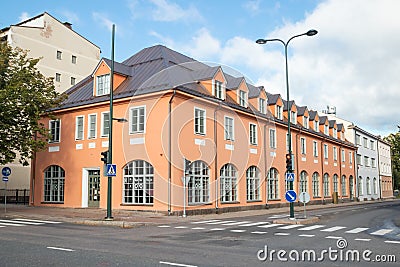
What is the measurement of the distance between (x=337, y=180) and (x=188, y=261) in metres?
43.7

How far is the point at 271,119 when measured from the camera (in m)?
34.8

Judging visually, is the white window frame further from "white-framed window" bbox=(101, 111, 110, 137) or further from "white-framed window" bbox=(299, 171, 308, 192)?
"white-framed window" bbox=(299, 171, 308, 192)

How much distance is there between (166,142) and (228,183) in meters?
6.55

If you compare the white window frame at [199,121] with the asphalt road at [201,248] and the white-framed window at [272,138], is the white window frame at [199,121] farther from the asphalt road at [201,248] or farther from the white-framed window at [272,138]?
the asphalt road at [201,248]

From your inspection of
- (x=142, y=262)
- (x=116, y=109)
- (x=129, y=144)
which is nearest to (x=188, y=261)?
(x=142, y=262)

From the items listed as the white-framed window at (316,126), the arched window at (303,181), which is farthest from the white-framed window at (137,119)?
the white-framed window at (316,126)

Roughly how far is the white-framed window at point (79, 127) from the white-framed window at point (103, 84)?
209 centimetres

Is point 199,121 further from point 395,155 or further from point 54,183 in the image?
point 395,155

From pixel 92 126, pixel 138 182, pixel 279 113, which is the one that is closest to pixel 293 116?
pixel 279 113

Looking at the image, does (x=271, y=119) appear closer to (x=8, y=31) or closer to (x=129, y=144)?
(x=129, y=144)

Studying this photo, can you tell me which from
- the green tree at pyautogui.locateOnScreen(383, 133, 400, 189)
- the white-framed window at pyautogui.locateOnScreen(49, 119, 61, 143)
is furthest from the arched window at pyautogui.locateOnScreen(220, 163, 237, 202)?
the green tree at pyautogui.locateOnScreen(383, 133, 400, 189)

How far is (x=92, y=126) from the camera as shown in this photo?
90.8 ft

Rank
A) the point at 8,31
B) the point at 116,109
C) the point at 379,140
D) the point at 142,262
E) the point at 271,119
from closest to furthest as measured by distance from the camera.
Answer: the point at 142,262
the point at 116,109
the point at 271,119
the point at 8,31
the point at 379,140

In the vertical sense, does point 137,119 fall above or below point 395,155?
below
